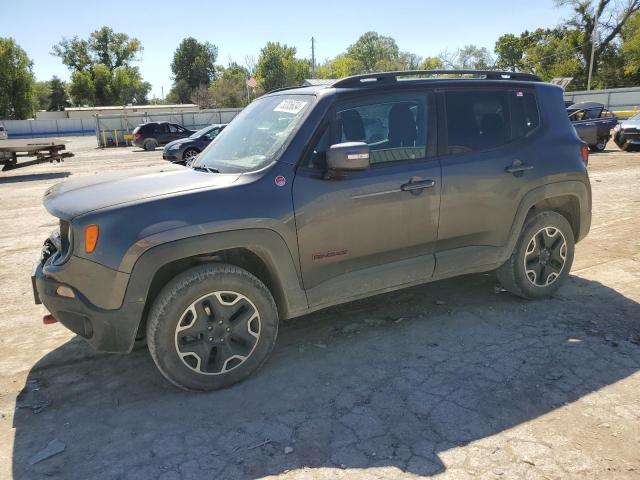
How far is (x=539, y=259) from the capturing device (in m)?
4.65

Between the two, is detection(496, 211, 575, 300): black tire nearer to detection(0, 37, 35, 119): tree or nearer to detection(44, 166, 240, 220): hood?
detection(44, 166, 240, 220): hood

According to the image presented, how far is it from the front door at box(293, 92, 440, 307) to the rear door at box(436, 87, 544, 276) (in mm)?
151

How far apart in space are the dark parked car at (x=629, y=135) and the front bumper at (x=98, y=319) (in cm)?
1911

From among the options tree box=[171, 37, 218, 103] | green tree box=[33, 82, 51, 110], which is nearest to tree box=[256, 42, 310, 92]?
tree box=[171, 37, 218, 103]

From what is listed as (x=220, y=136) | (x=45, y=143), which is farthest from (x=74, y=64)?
(x=220, y=136)

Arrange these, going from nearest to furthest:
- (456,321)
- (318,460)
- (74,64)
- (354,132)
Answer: (318,460) < (354,132) < (456,321) < (74,64)

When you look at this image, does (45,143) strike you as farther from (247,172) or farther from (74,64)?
(74,64)

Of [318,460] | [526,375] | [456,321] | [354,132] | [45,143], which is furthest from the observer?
[45,143]

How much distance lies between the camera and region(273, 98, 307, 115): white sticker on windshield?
3.75m

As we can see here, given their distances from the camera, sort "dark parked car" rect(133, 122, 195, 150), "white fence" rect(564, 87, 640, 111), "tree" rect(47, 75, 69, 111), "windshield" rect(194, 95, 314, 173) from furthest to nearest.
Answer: "tree" rect(47, 75, 69, 111), "white fence" rect(564, 87, 640, 111), "dark parked car" rect(133, 122, 195, 150), "windshield" rect(194, 95, 314, 173)

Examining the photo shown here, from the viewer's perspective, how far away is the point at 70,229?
310 centimetres

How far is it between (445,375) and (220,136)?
270 centimetres

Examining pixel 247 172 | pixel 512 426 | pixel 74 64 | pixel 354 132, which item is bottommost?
pixel 512 426

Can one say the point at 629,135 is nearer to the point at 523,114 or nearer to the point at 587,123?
the point at 587,123
